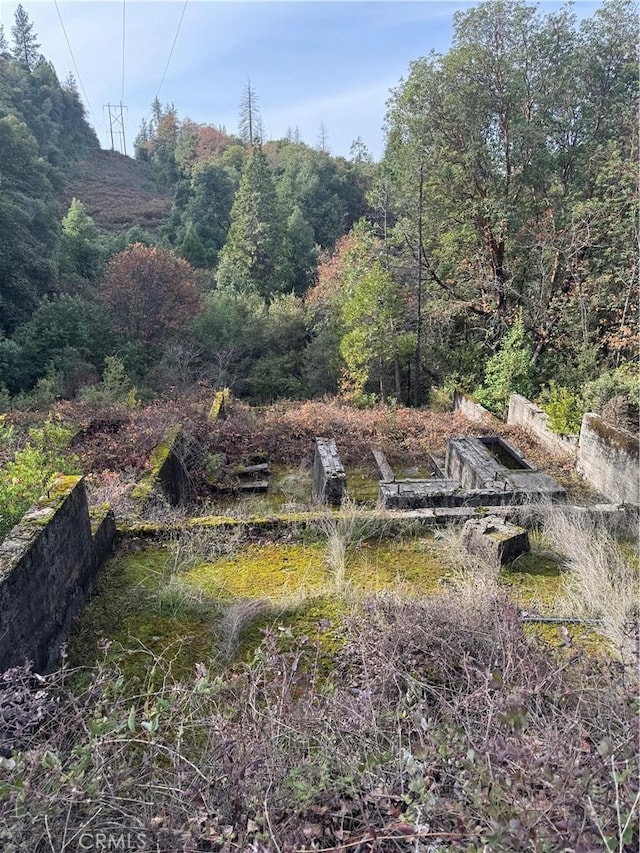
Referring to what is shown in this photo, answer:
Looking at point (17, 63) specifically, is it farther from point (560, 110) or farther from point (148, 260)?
point (560, 110)

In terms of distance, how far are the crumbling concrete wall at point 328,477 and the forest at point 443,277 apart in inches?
205

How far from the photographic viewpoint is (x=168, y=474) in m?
7.57

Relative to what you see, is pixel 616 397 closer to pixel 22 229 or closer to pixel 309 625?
pixel 309 625

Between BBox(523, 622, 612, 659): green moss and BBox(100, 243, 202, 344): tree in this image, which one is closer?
BBox(523, 622, 612, 659): green moss

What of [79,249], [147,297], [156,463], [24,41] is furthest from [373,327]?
[24,41]

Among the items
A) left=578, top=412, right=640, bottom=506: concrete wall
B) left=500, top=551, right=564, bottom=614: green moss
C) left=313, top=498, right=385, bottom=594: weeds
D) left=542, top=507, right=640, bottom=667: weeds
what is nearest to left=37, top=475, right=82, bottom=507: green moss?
left=313, top=498, right=385, bottom=594: weeds

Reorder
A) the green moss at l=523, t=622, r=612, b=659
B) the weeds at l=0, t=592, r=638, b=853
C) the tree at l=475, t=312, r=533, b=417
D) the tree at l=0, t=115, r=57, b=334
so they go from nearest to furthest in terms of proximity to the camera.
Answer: the weeds at l=0, t=592, r=638, b=853
the green moss at l=523, t=622, r=612, b=659
the tree at l=475, t=312, r=533, b=417
the tree at l=0, t=115, r=57, b=334

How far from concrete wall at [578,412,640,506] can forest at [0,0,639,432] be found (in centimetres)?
80

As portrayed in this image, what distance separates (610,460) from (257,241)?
22.5 metres

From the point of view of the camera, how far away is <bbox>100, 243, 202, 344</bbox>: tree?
61.2ft

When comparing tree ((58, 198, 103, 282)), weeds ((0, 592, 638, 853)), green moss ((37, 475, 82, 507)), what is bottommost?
weeds ((0, 592, 638, 853))

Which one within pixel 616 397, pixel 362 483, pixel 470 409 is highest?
pixel 616 397

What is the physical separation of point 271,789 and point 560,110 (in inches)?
695

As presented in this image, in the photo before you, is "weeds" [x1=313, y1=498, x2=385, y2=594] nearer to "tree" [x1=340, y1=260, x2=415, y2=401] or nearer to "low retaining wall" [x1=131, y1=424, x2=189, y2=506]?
"low retaining wall" [x1=131, y1=424, x2=189, y2=506]
